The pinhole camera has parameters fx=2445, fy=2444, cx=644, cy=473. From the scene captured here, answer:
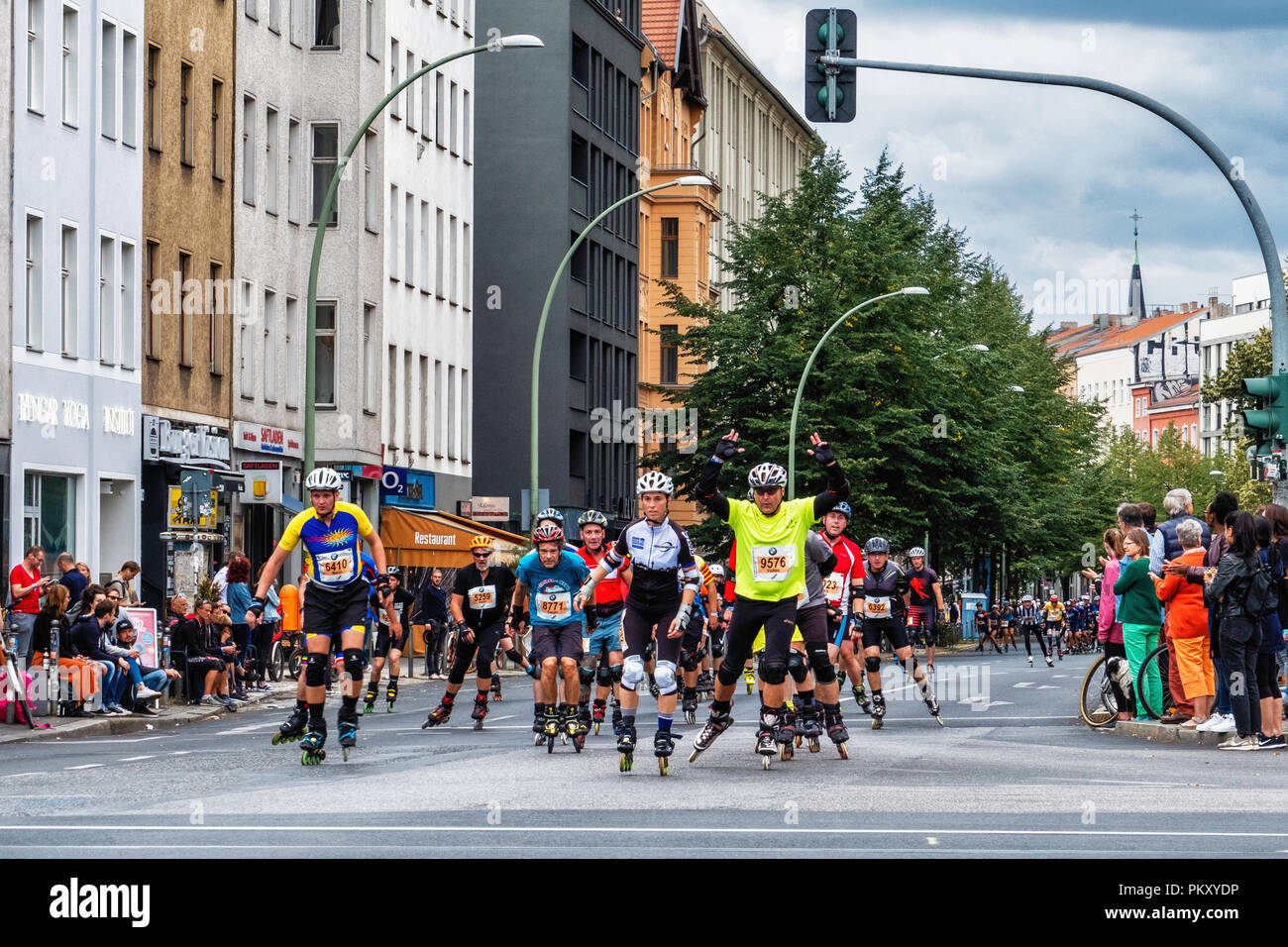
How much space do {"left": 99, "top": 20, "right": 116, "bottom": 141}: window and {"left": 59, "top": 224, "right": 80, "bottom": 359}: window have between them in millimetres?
2131

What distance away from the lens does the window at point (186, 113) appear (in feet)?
139

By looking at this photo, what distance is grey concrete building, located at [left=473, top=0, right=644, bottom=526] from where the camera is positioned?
70188 mm

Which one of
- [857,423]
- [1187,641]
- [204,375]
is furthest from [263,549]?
[1187,641]

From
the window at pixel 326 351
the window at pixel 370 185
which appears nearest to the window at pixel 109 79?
the window at pixel 326 351

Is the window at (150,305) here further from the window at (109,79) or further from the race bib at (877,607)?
the race bib at (877,607)

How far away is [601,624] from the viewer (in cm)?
2156

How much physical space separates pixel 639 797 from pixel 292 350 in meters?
35.1

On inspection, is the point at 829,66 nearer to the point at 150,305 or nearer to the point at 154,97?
the point at 150,305

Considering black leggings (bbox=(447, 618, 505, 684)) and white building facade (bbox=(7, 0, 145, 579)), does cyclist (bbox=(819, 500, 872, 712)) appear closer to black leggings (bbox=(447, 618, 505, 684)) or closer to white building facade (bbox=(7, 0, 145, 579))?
black leggings (bbox=(447, 618, 505, 684))

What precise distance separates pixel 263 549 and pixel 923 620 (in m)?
19.0

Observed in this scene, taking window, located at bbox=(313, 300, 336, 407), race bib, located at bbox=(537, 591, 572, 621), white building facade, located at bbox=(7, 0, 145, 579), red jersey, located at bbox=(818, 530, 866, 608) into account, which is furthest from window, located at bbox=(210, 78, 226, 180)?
race bib, located at bbox=(537, 591, 572, 621)

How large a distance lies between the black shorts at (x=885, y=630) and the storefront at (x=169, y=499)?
13.8m
